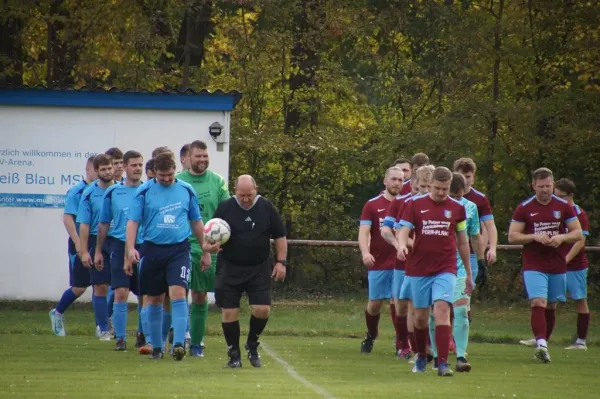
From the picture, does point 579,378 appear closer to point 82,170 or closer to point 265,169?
point 82,170

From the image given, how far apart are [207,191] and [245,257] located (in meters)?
1.48

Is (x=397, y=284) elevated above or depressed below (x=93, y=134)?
below

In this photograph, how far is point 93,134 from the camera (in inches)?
811

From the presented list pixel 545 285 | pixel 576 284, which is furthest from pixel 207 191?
pixel 576 284

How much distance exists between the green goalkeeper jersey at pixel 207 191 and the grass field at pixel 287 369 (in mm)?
1530

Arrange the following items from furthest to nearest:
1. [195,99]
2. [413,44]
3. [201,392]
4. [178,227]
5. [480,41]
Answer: [413,44], [480,41], [195,99], [178,227], [201,392]

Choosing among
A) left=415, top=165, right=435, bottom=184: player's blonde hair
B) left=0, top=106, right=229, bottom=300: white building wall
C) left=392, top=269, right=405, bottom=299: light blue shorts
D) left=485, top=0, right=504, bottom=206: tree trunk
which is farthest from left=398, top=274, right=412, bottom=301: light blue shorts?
left=485, top=0, right=504, bottom=206: tree trunk

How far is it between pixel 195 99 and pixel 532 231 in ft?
25.1

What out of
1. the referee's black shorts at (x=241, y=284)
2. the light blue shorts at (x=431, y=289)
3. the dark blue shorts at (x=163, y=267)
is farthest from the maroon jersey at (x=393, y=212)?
the dark blue shorts at (x=163, y=267)

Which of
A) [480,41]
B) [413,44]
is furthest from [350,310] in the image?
[413,44]

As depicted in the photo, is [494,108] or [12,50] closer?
[494,108]

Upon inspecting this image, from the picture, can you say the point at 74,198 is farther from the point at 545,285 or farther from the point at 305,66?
the point at 305,66

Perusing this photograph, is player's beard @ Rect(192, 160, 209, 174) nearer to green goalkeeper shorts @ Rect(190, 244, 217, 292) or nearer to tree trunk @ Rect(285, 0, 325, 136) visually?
green goalkeeper shorts @ Rect(190, 244, 217, 292)

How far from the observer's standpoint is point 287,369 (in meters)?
12.5
